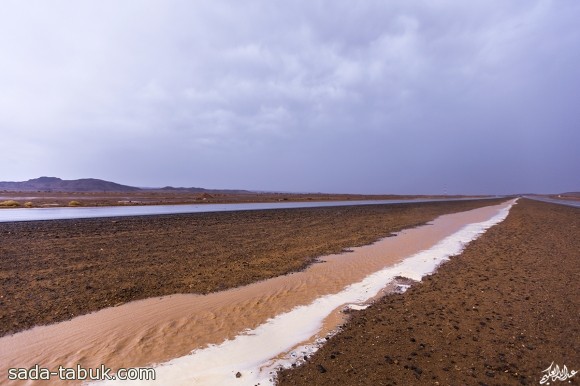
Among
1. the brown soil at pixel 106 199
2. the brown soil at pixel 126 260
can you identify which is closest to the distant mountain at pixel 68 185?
the brown soil at pixel 106 199

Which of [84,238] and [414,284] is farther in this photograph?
[84,238]

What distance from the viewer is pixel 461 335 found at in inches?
239

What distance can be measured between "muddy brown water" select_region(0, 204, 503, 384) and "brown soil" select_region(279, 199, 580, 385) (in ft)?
4.53

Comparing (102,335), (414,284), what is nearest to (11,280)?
(102,335)

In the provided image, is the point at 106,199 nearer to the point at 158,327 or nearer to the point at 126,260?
the point at 126,260

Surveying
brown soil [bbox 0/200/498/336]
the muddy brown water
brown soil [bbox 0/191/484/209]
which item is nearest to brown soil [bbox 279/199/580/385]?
the muddy brown water

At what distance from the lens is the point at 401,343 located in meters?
5.73

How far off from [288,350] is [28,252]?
1291 cm

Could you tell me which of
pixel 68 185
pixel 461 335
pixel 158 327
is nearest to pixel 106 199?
pixel 158 327

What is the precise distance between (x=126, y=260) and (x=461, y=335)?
11.3m

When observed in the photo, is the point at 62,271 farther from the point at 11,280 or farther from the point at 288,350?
the point at 288,350

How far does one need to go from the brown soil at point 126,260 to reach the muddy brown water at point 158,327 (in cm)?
60

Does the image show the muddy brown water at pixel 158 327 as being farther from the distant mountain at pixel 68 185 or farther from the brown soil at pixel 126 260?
the distant mountain at pixel 68 185

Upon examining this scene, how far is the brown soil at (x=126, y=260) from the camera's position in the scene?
8266 millimetres
